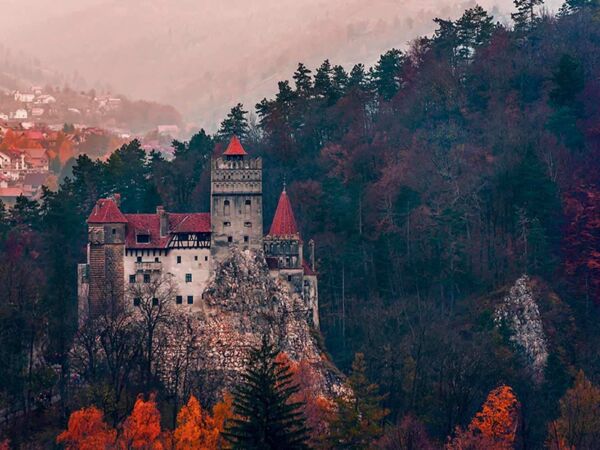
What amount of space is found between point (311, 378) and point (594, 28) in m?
40.4

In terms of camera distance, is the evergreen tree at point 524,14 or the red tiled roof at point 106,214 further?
the evergreen tree at point 524,14

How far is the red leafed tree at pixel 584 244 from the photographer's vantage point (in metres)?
95.2

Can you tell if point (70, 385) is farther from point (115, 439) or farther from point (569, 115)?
point (569, 115)

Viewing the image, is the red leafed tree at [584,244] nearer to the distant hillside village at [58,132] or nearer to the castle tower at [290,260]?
the castle tower at [290,260]

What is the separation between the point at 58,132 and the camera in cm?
15425

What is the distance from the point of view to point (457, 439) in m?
82.0

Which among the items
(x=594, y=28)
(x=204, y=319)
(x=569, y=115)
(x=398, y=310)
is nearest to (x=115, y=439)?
(x=204, y=319)

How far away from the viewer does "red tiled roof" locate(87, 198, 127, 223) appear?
302 ft

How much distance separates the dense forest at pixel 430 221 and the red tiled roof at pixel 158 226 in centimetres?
628

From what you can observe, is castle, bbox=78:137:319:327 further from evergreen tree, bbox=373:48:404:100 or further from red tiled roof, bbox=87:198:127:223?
evergreen tree, bbox=373:48:404:100

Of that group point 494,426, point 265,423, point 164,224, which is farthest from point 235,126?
point 265,423

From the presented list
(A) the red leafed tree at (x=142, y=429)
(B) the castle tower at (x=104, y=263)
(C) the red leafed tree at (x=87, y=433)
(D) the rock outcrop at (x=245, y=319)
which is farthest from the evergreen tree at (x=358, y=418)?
(B) the castle tower at (x=104, y=263)

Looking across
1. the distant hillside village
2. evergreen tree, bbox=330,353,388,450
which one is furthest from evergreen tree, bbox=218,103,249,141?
Result: evergreen tree, bbox=330,353,388,450

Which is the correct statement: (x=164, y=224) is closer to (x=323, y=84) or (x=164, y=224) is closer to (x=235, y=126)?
(x=235, y=126)
